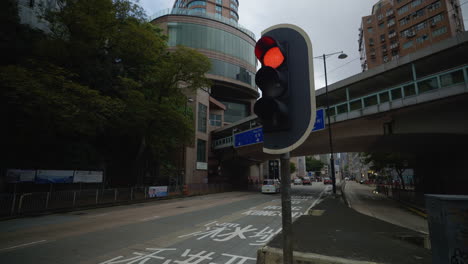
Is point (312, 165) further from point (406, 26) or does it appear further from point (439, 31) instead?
point (439, 31)

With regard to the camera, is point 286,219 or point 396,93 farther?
point 396,93

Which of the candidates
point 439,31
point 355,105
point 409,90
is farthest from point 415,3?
point 409,90

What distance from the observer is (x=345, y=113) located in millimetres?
17578

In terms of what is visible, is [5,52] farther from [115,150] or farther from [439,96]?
[439,96]

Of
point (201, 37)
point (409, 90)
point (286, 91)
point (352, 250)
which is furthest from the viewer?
point (201, 37)

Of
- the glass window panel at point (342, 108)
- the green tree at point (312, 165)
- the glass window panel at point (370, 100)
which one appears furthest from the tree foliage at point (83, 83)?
the green tree at point (312, 165)

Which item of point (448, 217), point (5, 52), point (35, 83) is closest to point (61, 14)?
point (5, 52)

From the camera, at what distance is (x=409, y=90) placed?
13594 mm

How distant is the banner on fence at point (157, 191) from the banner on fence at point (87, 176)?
475 centimetres

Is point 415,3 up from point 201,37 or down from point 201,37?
up

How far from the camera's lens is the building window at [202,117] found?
35.7 m

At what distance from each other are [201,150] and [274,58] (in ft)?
111

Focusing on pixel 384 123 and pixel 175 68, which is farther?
pixel 175 68

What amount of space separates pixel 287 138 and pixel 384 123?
17.0 meters
